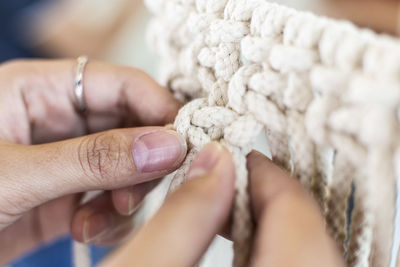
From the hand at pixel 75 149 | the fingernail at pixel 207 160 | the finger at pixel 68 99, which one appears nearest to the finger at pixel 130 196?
the hand at pixel 75 149

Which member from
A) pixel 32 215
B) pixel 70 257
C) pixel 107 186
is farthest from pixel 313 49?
pixel 70 257

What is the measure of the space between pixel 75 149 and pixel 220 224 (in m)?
0.23

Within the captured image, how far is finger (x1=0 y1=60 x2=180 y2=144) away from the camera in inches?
25.1

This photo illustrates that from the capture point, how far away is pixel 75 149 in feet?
1.61

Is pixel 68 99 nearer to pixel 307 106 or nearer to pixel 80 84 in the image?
pixel 80 84

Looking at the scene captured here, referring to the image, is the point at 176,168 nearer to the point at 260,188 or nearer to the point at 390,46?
the point at 260,188

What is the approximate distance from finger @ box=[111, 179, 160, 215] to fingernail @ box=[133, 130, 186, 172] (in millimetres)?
168

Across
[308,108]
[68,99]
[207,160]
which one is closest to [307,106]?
[308,108]

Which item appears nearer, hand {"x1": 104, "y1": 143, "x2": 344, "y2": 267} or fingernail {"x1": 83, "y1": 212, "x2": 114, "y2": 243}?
hand {"x1": 104, "y1": 143, "x2": 344, "y2": 267}

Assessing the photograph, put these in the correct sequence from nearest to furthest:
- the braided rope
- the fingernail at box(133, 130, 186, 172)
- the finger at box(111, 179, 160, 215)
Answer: the braided rope → the fingernail at box(133, 130, 186, 172) → the finger at box(111, 179, 160, 215)

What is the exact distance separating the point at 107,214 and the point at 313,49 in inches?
20.8

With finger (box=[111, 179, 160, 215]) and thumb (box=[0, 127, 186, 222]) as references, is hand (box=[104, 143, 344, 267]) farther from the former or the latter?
finger (box=[111, 179, 160, 215])

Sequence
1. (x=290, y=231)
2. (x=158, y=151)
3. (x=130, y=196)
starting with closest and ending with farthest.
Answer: (x=290, y=231) < (x=158, y=151) < (x=130, y=196)

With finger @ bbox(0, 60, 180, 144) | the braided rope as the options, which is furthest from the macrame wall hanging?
finger @ bbox(0, 60, 180, 144)
